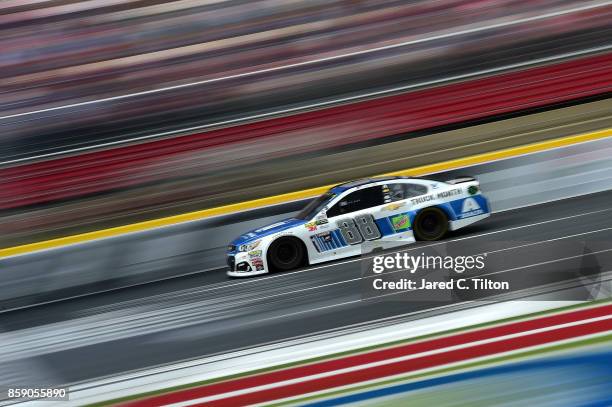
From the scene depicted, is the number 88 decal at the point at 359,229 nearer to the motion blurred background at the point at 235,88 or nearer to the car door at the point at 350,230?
the car door at the point at 350,230

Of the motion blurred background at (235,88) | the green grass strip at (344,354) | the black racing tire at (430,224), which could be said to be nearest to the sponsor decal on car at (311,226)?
the black racing tire at (430,224)

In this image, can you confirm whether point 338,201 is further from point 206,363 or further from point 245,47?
point 245,47

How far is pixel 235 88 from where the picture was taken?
53.2 feet

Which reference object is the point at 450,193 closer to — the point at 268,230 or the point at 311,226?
the point at 311,226

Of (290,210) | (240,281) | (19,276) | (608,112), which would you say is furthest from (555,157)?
(19,276)

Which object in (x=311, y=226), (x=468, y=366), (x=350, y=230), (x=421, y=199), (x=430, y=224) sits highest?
(x=421, y=199)

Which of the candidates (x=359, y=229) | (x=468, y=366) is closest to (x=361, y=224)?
(x=359, y=229)

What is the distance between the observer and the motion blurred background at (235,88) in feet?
48.8

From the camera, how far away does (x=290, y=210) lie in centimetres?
1266

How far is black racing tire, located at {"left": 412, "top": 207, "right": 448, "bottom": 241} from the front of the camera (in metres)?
10.4

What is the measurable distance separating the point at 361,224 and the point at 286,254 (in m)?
1.05

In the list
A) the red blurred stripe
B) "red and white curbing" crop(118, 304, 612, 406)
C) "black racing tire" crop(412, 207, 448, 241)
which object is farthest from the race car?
the red blurred stripe

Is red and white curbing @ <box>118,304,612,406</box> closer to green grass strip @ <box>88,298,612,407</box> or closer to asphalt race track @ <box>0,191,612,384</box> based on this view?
green grass strip @ <box>88,298,612,407</box>

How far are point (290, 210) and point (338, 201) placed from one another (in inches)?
91.5
